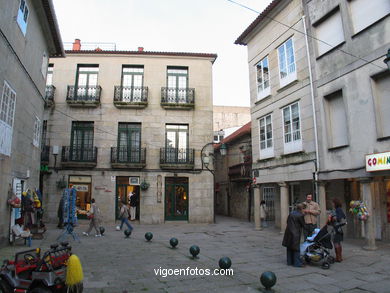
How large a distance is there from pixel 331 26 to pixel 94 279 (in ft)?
40.2

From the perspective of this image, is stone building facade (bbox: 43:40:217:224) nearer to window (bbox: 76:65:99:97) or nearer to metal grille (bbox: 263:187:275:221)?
window (bbox: 76:65:99:97)

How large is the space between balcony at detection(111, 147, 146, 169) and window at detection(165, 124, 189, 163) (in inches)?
66.6

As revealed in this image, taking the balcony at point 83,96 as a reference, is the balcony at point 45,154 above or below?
below

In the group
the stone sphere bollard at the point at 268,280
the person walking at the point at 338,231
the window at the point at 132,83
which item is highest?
the window at the point at 132,83

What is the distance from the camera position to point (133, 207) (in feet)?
62.5

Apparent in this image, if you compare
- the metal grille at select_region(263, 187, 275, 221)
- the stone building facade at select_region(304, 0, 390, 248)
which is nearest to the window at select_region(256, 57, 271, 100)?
the stone building facade at select_region(304, 0, 390, 248)

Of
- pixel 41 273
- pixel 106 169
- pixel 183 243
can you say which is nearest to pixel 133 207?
pixel 106 169

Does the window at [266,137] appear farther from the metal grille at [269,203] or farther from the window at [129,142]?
the window at [129,142]

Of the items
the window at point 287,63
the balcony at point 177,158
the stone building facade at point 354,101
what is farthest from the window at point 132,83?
the stone building facade at point 354,101

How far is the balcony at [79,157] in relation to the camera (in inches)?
741

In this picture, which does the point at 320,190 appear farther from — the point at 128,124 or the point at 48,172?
the point at 48,172

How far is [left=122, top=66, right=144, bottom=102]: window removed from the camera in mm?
20109

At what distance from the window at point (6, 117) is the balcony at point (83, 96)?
361 inches

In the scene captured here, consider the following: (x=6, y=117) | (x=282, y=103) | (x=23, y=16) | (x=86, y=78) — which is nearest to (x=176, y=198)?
(x=282, y=103)
